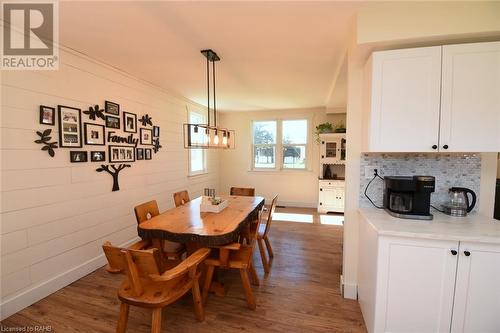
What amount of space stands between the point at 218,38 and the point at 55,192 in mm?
2217

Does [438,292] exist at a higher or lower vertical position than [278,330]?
higher

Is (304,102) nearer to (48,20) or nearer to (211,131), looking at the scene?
(211,131)

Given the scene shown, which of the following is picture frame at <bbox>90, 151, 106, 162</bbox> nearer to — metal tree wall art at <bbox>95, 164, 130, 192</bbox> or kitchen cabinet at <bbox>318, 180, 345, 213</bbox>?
metal tree wall art at <bbox>95, 164, 130, 192</bbox>

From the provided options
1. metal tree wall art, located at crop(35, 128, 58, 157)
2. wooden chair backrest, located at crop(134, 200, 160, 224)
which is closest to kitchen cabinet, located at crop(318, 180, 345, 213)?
wooden chair backrest, located at crop(134, 200, 160, 224)

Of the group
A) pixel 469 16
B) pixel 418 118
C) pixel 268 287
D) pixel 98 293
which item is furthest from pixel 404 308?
pixel 98 293

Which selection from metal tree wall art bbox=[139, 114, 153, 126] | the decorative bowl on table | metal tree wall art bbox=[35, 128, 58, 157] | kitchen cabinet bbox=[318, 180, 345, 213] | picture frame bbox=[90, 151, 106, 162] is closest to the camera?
metal tree wall art bbox=[35, 128, 58, 157]

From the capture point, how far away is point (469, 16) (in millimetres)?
1622

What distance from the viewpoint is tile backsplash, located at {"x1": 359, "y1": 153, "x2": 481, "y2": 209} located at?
6.59ft

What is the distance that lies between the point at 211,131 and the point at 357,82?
5.10 feet

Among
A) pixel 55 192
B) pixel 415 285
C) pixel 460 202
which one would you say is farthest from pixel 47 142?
pixel 460 202

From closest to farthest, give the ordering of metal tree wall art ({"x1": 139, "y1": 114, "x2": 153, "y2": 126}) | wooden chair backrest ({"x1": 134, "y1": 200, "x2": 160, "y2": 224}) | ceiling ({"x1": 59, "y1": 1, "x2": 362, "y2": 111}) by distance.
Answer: ceiling ({"x1": 59, "y1": 1, "x2": 362, "y2": 111}) < wooden chair backrest ({"x1": 134, "y1": 200, "x2": 160, "y2": 224}) < metal tree wall art ({"x1": 139, "y1": 114, "x2": 153, "y2": 126})

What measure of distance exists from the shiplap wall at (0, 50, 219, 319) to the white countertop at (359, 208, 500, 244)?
9.56ft

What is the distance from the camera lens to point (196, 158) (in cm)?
518

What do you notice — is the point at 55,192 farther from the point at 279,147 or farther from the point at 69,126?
the point at 279,147
